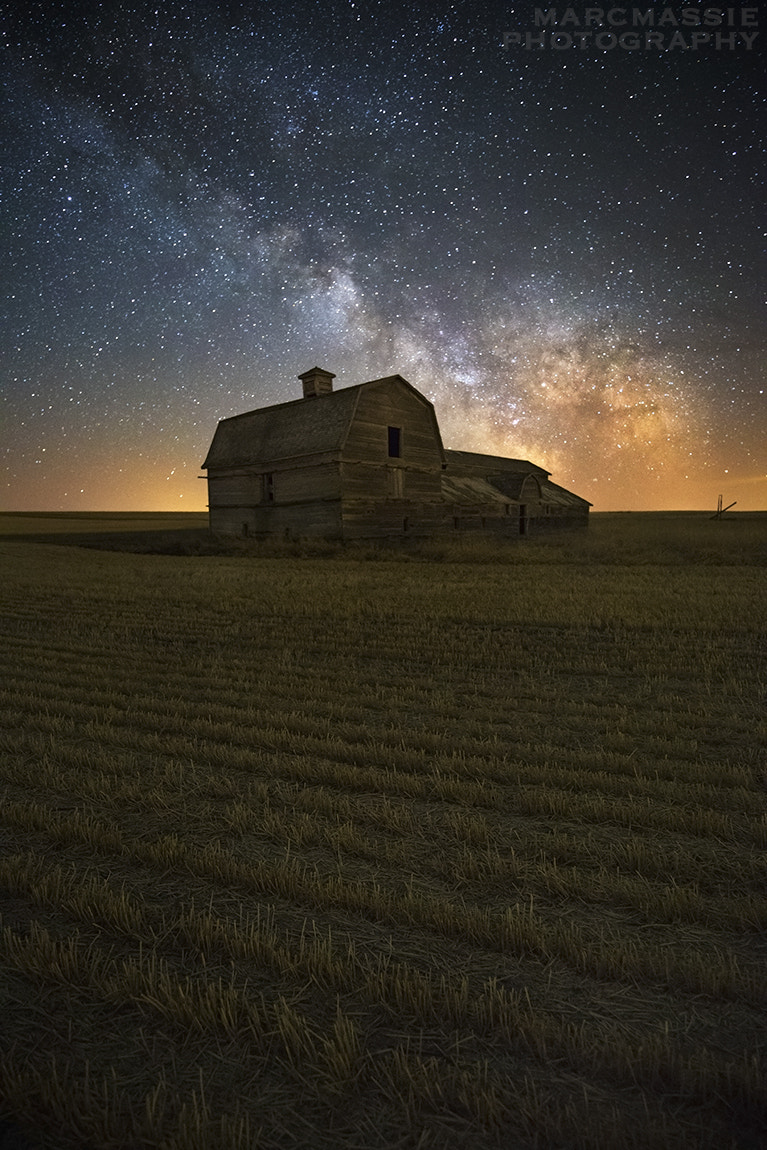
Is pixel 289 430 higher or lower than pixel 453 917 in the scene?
higher

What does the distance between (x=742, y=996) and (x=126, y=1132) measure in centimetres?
236

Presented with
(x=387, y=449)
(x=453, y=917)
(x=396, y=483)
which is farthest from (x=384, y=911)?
(x=387, y=449)

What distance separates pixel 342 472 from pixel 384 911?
88.3ft

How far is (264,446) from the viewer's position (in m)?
33.1

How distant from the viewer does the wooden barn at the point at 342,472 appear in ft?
96.9

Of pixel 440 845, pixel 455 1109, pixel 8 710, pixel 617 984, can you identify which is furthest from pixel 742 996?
pixel 8 710

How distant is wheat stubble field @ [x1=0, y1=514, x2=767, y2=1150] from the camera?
6.59 feet

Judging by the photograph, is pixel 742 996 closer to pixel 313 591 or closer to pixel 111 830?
pixel 111 830

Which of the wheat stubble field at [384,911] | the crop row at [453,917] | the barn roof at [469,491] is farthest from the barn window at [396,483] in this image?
the crop row at [453,917]

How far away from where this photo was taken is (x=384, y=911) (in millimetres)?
2980

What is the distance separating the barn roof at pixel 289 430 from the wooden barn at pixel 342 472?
7cm

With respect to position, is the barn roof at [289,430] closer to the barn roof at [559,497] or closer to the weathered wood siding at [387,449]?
the weathered wood siding at [387,449]

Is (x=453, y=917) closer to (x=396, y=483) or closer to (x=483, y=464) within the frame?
(x=396, y=483)

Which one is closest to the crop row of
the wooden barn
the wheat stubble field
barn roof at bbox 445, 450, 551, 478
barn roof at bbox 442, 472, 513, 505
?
the wheat stubble field
